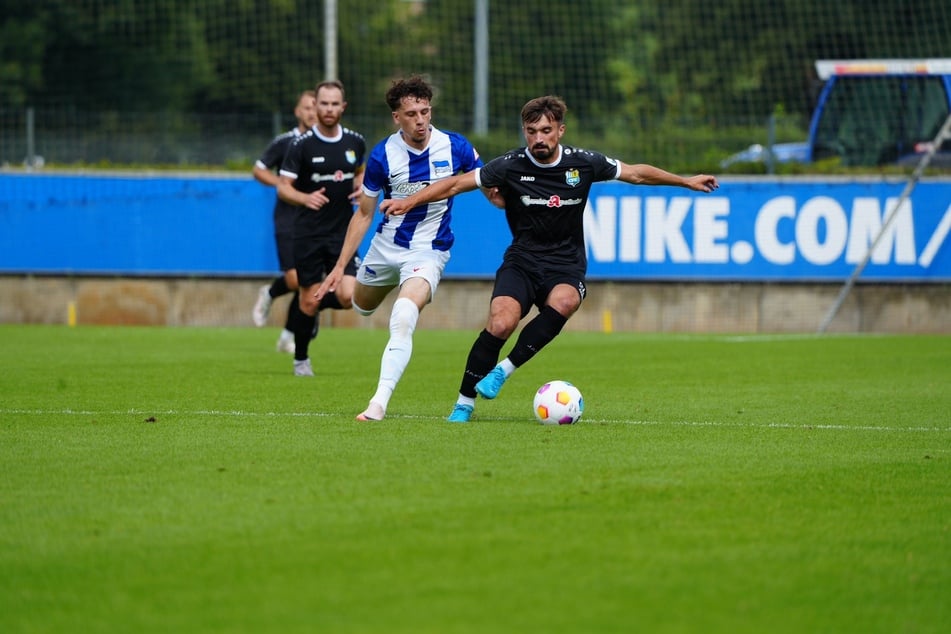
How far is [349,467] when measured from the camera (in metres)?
6.84

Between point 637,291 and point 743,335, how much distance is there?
1925 millimetres

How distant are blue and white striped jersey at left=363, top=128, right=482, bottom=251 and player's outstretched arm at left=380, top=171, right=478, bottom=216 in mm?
773

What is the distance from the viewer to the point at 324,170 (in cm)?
1313

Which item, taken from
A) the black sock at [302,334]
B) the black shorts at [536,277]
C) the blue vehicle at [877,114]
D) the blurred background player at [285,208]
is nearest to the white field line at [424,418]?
the black shorts at [536,277]

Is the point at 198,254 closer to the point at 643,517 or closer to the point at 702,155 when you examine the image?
the point at 702,155

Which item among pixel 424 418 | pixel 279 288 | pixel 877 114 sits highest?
pixel 877 114

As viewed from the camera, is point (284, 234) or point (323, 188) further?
point (284, 234)

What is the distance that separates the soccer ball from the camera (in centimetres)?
859

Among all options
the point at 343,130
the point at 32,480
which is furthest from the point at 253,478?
the point at 343,130

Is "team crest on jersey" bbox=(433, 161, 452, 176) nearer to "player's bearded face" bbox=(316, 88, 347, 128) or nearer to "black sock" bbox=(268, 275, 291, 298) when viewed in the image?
"player's bearded face" bbox=(316, 88, 347, 128)

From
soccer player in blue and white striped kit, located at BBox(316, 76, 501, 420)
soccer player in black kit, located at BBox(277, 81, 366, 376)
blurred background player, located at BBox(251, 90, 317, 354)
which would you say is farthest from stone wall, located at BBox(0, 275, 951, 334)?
soccer player in blue and white striped kit, located at BBox(316, 76, 501, 420)

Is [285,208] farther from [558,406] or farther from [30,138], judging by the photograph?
[30,138]

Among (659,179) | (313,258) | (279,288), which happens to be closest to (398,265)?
(659,179)

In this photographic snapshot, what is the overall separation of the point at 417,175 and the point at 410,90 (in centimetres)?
65
